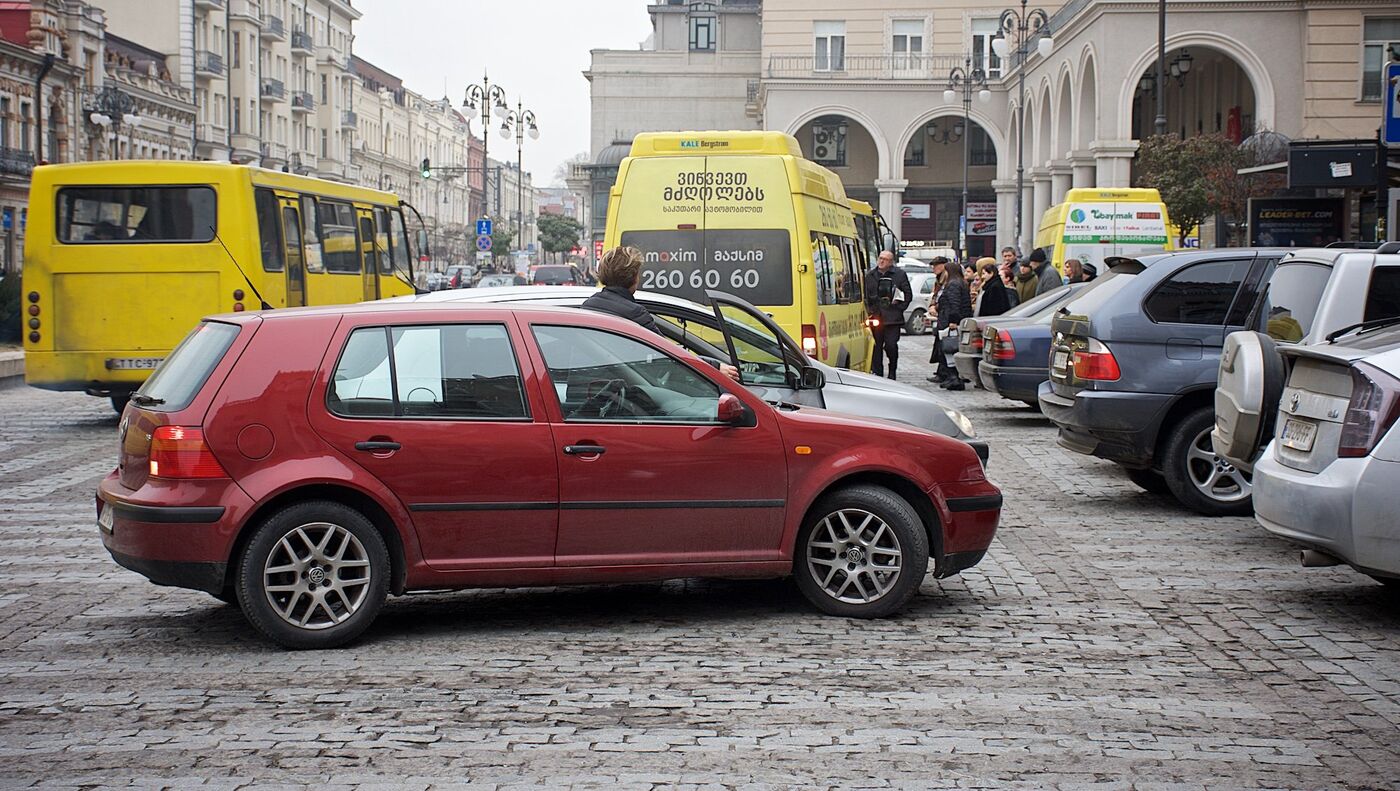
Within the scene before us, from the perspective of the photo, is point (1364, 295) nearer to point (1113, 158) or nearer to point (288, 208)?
point (288, 208)

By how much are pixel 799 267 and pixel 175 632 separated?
8.36 m

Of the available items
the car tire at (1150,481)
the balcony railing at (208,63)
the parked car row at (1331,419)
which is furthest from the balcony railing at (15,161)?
the parked car row at (1331,419)

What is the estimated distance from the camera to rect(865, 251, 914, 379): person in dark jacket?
837 inches

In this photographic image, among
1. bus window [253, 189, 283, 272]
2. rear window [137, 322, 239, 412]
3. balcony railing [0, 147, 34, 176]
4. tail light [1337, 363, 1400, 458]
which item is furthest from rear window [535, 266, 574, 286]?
tail light [1337, 363, 1400, 458]

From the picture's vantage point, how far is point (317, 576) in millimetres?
7086

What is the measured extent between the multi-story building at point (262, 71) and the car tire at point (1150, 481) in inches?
2282

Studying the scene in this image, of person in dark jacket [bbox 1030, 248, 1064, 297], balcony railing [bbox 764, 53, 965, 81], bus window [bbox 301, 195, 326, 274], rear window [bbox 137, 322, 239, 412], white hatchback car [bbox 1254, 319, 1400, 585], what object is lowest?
white hatchback car [bbox 1254, 319, 1400, 585]

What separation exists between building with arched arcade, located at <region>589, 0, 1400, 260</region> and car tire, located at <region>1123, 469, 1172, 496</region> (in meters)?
26.5

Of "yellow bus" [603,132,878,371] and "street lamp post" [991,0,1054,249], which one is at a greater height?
"street lamp post" [991,0,1054,249]

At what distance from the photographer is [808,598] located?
7.79 m

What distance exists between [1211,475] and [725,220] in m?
5.36

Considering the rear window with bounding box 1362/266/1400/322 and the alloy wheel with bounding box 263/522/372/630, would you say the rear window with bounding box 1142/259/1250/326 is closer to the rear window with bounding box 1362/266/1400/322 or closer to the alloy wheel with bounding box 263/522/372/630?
the rear window with bounding box 1362/266/1400/322

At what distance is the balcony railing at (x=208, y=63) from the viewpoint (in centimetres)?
7944

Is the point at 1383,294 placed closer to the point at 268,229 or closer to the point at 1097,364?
the point at 1097,364
